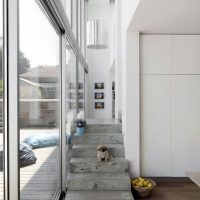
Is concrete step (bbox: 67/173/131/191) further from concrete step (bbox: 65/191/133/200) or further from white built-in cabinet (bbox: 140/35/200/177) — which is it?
white built-in cabinet (bbox: 140/35/200/177)

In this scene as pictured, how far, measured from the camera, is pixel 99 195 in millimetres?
3395

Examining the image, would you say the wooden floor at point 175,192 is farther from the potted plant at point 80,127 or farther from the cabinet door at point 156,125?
the potted plant at point 80,127

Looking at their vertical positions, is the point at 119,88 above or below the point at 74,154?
above

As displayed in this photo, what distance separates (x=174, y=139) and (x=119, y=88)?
6.53 ft

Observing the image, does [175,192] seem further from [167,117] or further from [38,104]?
[38,104]

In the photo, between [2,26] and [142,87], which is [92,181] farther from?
[2,26]

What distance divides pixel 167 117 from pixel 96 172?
1505mm

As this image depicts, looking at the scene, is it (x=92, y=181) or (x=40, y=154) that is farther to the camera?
(x=92, y=181)

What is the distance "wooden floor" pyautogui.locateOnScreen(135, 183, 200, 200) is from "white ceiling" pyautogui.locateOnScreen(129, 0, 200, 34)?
8.23ft

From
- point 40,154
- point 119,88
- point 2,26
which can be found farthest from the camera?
point 119,88

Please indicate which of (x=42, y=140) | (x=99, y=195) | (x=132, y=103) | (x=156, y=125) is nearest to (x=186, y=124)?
(x=156, y=125)

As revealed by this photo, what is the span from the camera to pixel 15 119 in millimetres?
1720

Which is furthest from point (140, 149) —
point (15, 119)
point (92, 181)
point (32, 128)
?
point (15, 119)

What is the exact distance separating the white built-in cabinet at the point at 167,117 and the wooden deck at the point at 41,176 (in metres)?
1.53
